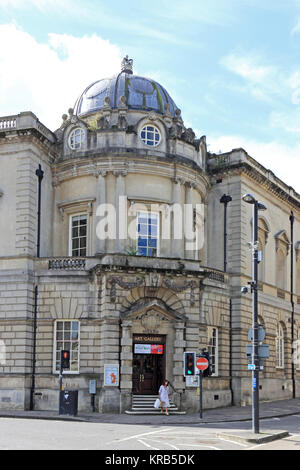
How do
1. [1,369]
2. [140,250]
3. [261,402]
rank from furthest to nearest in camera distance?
[261,402] → [140,250] → [1,369]

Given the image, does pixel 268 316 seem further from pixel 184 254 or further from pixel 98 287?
pixel 98 287

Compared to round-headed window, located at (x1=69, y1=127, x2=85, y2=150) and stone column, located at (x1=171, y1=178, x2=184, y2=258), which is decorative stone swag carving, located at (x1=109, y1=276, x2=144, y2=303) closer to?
stone column, located at (x1=171, y1=178, x2=184, y2=258)

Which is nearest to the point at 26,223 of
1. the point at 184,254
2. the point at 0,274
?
the point at 0,274

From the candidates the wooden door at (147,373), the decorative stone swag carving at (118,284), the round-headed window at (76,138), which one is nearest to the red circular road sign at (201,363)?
the wooden door at (147,373)

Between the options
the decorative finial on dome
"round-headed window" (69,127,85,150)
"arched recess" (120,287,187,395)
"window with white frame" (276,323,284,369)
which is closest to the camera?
"arched recess" (120,287,187,395)

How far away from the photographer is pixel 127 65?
40969 mm

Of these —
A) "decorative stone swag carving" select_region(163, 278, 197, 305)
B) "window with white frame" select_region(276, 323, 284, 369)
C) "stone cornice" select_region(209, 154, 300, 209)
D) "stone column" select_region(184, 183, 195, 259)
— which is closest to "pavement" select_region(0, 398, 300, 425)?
"decorative stone swag carving" select_region(163, 278, 197, 305)

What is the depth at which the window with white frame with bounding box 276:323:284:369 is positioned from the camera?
140 ft

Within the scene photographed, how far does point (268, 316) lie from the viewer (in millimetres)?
40469

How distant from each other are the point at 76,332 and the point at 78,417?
547cm

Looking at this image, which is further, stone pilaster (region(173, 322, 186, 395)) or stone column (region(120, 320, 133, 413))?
stone pilaster (region(173, 322, 186, 395))

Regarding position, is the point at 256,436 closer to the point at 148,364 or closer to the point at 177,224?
the point at 148,364

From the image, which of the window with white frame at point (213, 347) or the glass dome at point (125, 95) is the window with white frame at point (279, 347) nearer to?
the window with white frame at point (213, 347)

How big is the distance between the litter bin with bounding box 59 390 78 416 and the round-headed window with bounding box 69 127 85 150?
13236 mm
